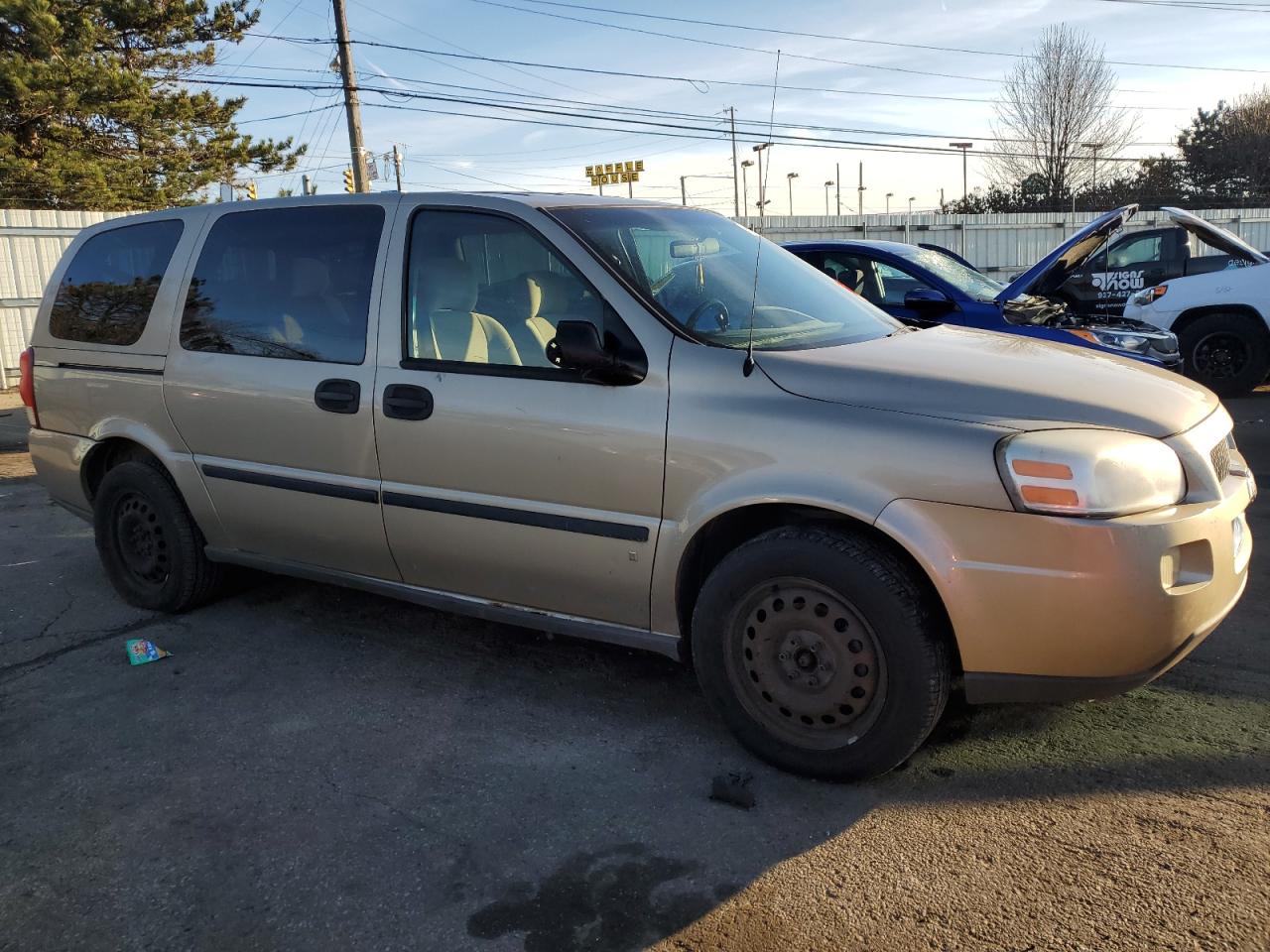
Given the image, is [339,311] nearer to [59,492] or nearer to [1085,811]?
[59,492]

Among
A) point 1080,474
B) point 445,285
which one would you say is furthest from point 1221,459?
point 445,285

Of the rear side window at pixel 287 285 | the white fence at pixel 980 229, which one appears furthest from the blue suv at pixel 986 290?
the white fence at pixel 980 229

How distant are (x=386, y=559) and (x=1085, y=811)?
2569 millimetres

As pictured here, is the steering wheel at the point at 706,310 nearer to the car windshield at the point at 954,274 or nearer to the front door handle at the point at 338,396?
the front door handle at the point at 338,396

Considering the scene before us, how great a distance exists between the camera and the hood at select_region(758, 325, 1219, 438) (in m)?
2.86

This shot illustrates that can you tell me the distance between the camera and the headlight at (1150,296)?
1071 centimetres

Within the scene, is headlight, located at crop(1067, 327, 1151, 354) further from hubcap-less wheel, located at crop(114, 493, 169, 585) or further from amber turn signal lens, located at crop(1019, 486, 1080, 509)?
hubcap-less wheel, located at crop(114, 493, 169, 585)

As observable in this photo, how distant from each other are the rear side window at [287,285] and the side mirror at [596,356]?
39.6 inches

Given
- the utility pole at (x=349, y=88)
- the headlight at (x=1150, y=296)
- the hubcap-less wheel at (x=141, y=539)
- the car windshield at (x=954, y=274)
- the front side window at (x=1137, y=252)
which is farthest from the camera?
the utility pole at (x=349, y=88)

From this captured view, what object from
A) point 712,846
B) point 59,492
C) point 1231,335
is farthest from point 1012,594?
point 1231,335

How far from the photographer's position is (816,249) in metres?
7.94

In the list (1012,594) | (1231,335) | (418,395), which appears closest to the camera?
(1012,594)

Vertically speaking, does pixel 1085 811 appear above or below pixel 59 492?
below

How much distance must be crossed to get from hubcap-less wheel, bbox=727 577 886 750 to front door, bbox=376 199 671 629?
1.33 ft
